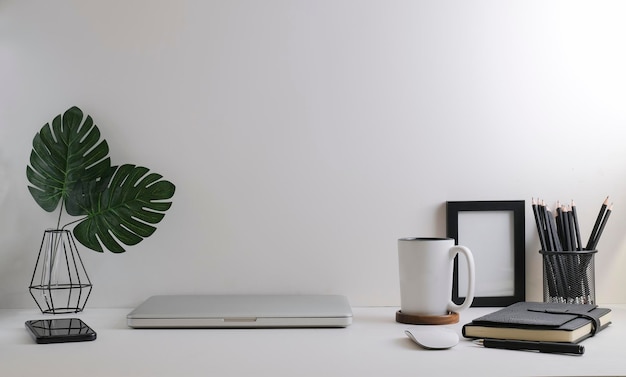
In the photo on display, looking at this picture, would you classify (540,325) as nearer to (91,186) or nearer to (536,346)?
(536,346)

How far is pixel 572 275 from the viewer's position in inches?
55.9

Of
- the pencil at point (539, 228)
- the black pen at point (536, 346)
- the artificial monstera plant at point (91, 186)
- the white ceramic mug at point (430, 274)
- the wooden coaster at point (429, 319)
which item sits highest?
the artificial monstera plant at point (91, 186)

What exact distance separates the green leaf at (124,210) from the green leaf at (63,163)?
0.04 m

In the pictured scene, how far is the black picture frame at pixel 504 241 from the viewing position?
1.52m

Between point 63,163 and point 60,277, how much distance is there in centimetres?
24

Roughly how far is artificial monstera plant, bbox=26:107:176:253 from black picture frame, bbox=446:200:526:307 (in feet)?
1.95

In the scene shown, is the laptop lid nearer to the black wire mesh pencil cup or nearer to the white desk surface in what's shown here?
the white desk surface

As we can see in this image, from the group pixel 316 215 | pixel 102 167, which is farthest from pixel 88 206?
pixel 316 215

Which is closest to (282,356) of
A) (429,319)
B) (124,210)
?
(429,319)

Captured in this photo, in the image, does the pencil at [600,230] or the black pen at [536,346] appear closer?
the black pen at [536,346]

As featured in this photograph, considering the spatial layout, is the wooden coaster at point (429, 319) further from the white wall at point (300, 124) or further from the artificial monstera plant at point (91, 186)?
the artificial monstera plant at point (91, 186)

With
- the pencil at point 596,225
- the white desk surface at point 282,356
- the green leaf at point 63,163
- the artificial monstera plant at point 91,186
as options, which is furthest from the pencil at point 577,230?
the green leaf at point 63,163

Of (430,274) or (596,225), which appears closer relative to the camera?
(430,274)

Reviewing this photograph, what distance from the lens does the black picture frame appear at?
Result: 1.52 meters
